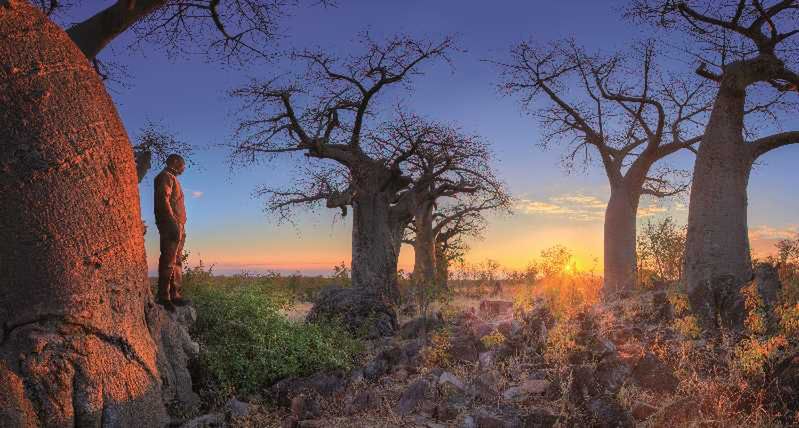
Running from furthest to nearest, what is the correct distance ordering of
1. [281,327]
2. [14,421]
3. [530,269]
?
1. [530,269]
2. [281,327]
3. [14,421]

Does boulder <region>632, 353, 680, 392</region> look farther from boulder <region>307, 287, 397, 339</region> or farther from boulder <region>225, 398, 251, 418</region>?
boulder <region>307, 287, 397, 339</region>

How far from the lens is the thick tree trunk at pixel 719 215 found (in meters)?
9.31

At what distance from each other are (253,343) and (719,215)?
705 centimetres

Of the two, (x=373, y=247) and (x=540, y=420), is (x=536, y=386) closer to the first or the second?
(x=540, y=420)

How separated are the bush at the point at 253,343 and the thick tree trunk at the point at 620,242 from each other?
820 cm

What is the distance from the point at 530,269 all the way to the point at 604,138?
6.38m

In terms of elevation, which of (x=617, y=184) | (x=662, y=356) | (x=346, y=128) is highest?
(x=346, y=128)

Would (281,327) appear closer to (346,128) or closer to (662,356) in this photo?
(662,356)

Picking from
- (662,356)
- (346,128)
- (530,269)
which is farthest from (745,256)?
(530,269)

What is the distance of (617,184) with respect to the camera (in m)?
14.4

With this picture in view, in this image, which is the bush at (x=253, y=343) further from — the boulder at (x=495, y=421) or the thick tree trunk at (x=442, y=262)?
the thick tree trunk at (x=442, y=262)

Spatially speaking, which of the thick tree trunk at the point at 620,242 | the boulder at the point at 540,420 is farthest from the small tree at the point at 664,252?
the boulder at the point at 540,420

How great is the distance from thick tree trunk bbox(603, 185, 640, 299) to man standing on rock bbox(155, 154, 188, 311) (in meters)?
10.3

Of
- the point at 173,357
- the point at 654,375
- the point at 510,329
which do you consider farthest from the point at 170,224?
the point at 654,375
